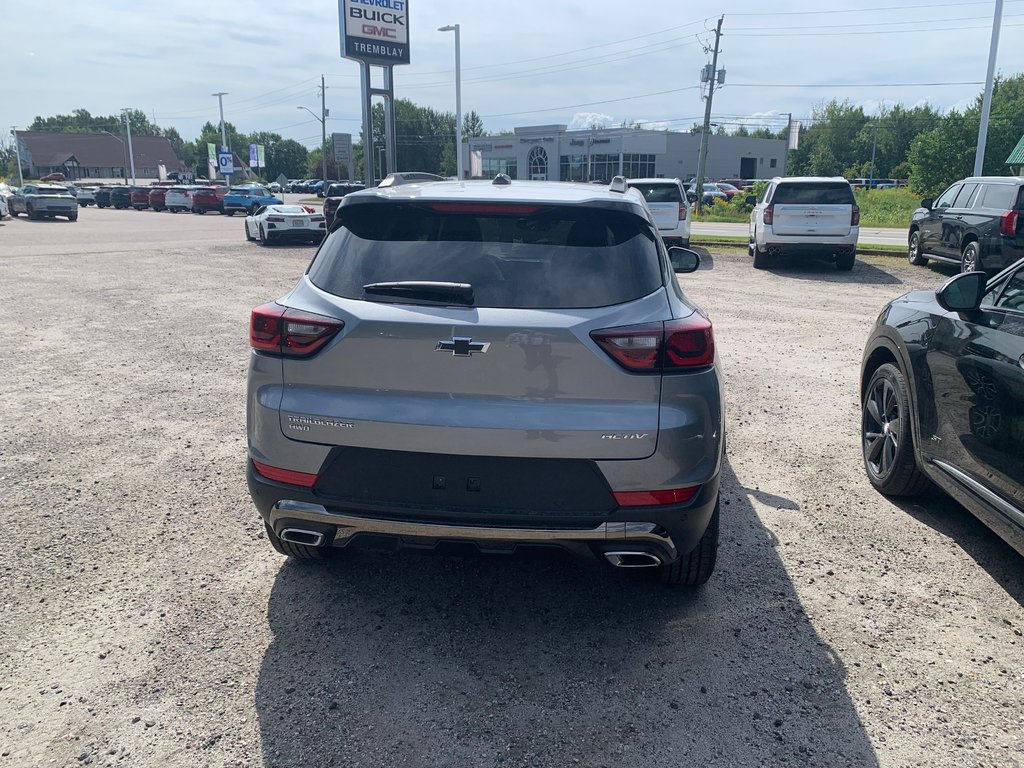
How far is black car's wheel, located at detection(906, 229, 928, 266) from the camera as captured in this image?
16734 millimetres

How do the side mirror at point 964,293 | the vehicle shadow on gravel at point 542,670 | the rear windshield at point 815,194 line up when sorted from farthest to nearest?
the rear windshield at point 815,194
the side mirror at point 964,293
the vehicle shadow on gravel at point 542,670

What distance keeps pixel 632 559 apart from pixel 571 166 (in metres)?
80.5

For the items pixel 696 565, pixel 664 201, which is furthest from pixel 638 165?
pixel 696 565

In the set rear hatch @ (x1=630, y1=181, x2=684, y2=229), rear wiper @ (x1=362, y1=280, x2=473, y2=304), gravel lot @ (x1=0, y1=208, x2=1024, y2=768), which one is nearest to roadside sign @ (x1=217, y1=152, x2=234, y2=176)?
rear hatch @ (x1=630, y1=181, x2=684, y2=229)

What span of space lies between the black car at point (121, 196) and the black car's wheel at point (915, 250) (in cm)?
5646

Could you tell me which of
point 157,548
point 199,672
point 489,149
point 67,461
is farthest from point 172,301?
point 489,149

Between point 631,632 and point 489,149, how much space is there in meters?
84.6

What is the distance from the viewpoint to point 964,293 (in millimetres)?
3971

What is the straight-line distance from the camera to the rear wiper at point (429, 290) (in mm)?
3027

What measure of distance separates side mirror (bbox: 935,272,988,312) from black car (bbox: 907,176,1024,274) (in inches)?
391

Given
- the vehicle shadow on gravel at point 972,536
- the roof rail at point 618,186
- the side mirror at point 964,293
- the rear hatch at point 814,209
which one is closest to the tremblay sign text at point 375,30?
the rear hatch at point 814,209

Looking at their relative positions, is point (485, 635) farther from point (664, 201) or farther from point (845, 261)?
point (664, 201)

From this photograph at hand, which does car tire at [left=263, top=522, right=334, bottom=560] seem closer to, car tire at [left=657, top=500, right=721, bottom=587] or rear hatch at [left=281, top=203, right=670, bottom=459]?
rear hatch at [left=281, top=203, right=670, bottom=459]

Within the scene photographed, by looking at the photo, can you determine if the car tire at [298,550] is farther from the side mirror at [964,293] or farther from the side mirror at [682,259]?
the side mirror at [964,293]
